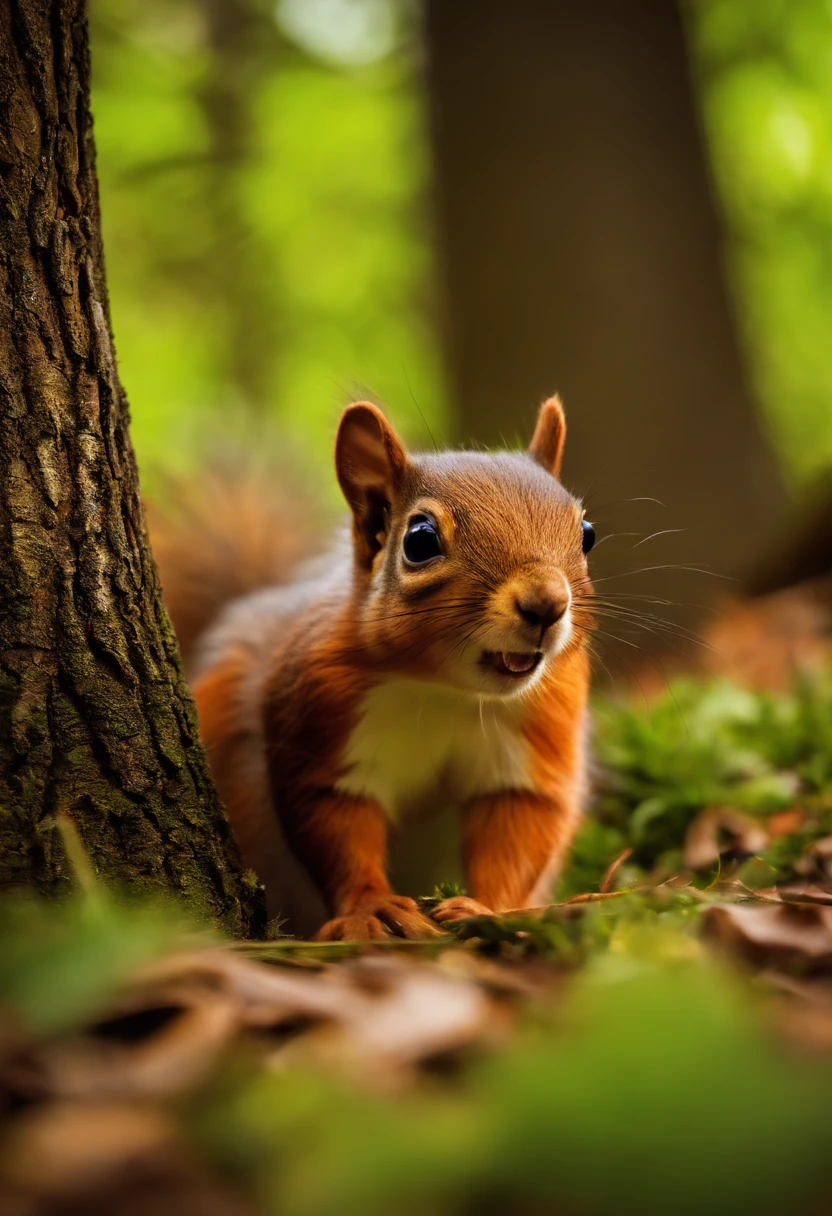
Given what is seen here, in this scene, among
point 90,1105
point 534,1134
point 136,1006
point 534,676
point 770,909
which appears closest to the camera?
point 534,1134

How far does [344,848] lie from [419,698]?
0.34 metres

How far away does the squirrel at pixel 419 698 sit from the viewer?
211 centimetres

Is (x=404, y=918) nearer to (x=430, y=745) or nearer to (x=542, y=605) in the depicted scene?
(x=430, y=745)

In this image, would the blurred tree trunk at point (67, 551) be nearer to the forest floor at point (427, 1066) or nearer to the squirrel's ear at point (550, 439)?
the forest floor at point (427, 1066)

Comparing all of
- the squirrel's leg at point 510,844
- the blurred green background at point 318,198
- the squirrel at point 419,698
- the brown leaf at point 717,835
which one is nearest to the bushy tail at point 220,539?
the squirrel at point 419,698

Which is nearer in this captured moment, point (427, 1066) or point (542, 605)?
point (427, 1066)

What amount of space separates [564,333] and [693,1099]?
17.1 feet

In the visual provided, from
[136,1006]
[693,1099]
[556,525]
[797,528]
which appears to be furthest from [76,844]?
[797,528]

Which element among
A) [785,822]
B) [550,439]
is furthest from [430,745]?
[785,822]

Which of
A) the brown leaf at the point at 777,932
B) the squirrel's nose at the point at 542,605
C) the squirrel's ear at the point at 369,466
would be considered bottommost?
the brown leaf at the point at 777,932

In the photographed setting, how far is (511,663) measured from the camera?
2145 millimetres

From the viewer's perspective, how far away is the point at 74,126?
190 cm

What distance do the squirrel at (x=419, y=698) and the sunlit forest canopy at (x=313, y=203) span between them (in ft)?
19.5

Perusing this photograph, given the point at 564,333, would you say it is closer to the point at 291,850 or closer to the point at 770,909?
the point at 291,850
